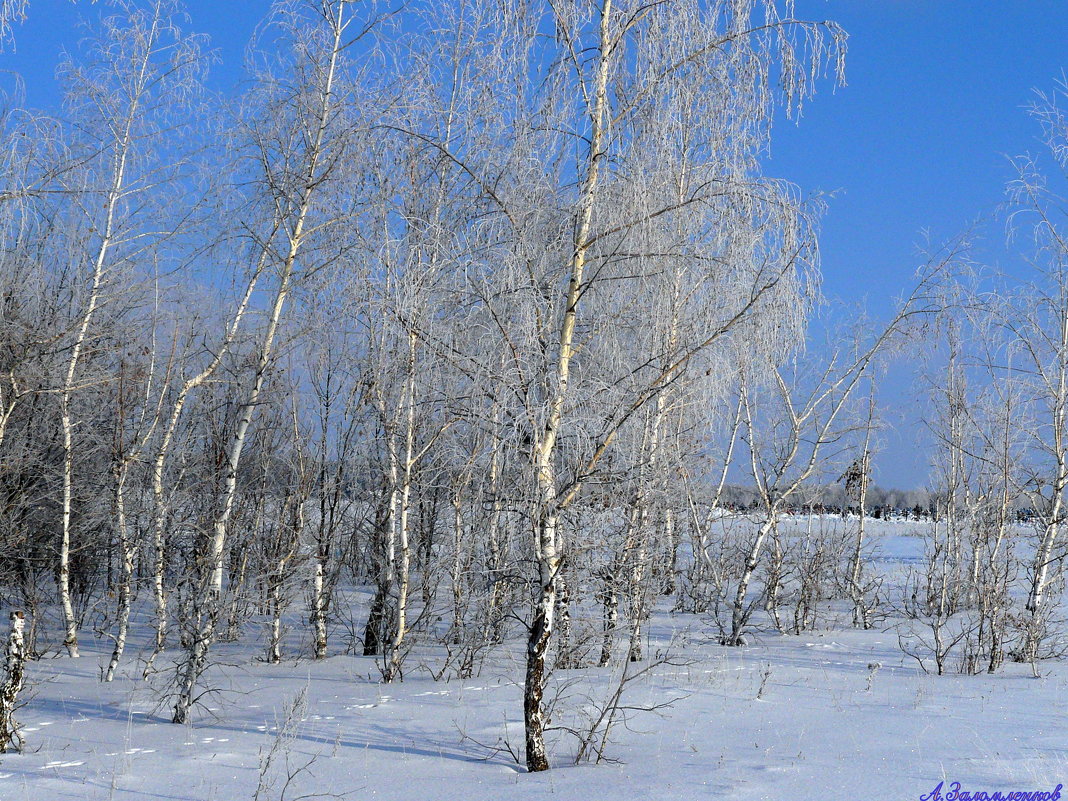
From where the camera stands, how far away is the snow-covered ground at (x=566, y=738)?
17.8 feet

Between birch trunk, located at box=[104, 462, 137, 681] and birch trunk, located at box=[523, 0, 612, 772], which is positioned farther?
birch trunk, located at box=[104, 462, 137, 681]

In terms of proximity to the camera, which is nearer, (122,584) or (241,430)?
(241,430)

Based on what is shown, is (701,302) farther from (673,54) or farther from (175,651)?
(175,651)

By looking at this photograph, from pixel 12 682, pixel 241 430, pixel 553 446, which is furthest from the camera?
pixel 241 430

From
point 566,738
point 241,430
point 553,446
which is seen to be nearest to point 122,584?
point 241,430

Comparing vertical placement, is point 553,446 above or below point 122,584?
above

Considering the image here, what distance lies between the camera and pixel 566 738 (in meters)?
6.94

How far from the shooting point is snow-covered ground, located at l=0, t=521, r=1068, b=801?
17.8 ft

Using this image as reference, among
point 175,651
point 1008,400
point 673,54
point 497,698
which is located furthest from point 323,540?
point 1008,400

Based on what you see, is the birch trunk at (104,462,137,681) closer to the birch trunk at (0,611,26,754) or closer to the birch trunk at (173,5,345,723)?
the birch trunk at (173,5,345,723)

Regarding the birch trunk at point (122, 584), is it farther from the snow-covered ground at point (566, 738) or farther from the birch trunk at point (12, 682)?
the birch trunk at point (12, 682)

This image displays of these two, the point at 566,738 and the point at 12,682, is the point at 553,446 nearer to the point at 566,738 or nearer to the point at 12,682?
the point at 566,738

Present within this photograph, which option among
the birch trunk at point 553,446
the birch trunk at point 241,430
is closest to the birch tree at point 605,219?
the birch trunk at point 553,446

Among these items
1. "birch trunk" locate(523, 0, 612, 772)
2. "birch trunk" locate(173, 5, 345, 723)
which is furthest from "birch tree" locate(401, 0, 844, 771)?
"birch trunk" locate(173, 5, 345, 723)
